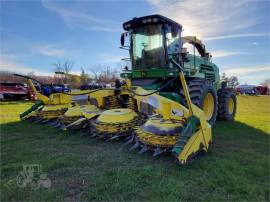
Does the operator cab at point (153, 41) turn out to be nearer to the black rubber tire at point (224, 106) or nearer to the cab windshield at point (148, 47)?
the cab windshield at point (148, 47)

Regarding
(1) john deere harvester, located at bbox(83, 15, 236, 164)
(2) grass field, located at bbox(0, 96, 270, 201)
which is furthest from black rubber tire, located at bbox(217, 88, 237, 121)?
(2) grass field, located at bbox(0, 96, 270, 201)

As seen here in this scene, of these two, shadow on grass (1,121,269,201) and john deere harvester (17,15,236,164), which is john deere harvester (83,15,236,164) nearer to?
john deere harvester (17,15,236,164)

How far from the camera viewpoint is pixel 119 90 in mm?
5469

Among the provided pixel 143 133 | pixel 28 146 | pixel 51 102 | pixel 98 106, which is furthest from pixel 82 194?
pixel 51 102

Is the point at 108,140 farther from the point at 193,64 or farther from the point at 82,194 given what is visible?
the point at 193,64

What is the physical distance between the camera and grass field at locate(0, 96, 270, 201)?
2.45m

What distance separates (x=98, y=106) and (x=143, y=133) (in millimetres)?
2276

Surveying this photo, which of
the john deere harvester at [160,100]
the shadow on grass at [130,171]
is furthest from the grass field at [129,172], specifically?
the john deere harvester at [160,100]

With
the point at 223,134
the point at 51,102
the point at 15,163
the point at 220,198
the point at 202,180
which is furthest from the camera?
the point at 51,102

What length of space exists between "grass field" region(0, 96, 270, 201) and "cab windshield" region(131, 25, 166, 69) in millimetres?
2761

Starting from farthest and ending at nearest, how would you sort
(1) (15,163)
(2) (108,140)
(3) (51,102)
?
(3) (51,102) → (2) (108,140) → (1) (15,163)

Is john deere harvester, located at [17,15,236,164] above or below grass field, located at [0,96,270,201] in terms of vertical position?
above

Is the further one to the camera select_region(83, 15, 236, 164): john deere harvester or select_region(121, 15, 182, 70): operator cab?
select_region(121, 15, 182, 70): operator cab

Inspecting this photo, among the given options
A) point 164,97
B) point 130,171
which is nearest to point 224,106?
point 164,97
